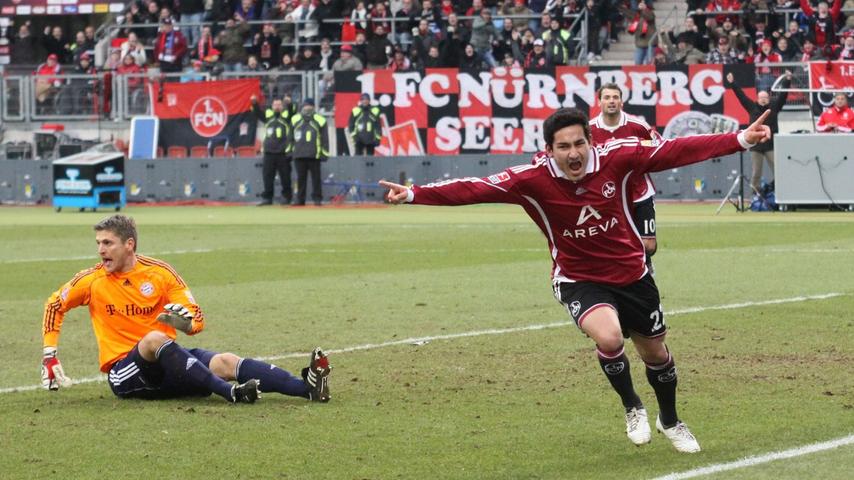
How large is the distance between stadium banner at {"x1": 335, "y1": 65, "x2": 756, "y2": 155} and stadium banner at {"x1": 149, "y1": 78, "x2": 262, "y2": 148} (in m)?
2.72

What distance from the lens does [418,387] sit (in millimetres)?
10086

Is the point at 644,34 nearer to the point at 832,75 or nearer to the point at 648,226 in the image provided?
the point at 832,75

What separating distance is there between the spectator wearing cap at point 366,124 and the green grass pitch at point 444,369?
1287 cm

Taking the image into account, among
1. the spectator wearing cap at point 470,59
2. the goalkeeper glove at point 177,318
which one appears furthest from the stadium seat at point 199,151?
the goalkeeper glove at point 177,318

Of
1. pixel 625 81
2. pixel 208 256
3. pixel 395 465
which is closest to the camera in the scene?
pixel 395 465

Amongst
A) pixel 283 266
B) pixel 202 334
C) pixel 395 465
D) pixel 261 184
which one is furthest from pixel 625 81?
pixel 395 465

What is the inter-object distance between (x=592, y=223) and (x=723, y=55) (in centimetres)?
2791

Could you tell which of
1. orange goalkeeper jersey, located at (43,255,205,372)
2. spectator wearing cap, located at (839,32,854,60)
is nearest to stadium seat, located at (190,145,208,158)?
spectator wearing cap, located at (839,32,854,60)

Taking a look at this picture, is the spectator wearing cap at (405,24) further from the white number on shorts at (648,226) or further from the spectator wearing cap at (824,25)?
the white number on shorts at (648,226)

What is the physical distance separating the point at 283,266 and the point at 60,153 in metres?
21.0

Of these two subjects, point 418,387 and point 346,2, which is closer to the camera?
point 418,387

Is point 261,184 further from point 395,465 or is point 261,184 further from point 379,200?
point 395,465

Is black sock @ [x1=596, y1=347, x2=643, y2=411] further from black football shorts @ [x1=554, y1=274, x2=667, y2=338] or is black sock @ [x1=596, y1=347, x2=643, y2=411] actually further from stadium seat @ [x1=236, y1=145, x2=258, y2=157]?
stadium seat @ [x1=236, y1=145, x2=258, y2=157]

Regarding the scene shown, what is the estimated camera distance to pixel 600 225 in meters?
8.06
